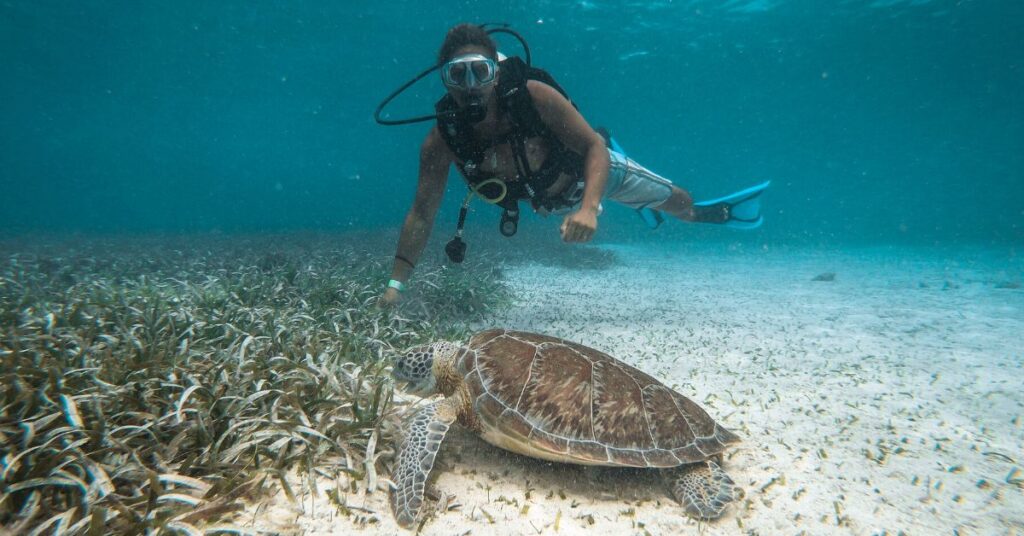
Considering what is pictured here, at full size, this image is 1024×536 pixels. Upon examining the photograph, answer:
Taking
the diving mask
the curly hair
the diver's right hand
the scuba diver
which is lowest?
the diver's right hand

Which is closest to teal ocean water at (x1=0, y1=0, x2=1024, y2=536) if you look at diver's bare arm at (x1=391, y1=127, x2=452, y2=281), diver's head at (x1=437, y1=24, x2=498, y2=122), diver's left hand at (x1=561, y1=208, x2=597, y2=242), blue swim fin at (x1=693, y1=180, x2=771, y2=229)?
diver's bare arm at (x1=391, y1=127, x2=452, y2=281)

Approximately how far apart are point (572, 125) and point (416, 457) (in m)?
4.08

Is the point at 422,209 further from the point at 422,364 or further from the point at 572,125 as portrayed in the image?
the point at 422,364

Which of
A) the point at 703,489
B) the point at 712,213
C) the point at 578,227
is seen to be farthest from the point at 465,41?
the point at 712,213

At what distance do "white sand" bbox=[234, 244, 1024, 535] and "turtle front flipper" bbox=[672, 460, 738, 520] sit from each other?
0.09m

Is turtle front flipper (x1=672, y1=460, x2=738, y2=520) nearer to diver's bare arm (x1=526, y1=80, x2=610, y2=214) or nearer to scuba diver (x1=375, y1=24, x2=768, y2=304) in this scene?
scuba diver (x1=375, y1=24, x2=768, y2=304)

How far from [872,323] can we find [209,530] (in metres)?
9.60

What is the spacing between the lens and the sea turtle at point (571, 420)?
2.46 m

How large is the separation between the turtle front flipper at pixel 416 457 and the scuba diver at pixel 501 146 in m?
2.25

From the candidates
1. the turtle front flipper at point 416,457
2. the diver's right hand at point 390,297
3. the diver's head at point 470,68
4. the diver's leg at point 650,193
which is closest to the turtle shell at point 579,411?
the turtle front flipper at point 416,457

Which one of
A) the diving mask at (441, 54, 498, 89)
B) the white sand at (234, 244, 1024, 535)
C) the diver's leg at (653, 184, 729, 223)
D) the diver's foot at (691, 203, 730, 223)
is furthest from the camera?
the diver's foot at (691, 203, 730, 223)

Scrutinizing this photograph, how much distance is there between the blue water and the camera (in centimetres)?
2477

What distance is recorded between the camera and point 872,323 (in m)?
6.96

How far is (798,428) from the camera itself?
3.48m
